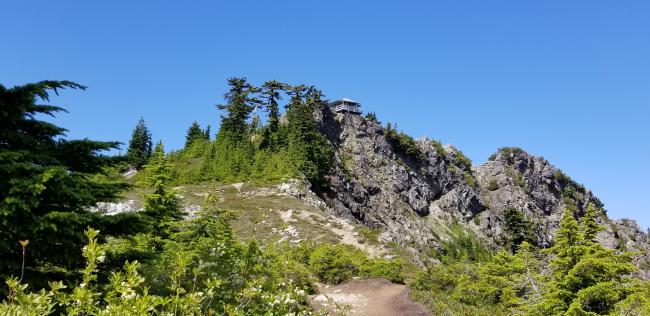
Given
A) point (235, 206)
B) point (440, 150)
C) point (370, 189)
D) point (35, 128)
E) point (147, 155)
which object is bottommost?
point (35, 128)

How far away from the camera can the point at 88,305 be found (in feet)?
15.0

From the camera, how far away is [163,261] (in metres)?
11.0

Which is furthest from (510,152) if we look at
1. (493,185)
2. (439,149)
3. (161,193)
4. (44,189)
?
(44,189)

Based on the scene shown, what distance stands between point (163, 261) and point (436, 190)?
3442 inches

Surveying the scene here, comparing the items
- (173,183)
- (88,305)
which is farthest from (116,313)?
(173,183)

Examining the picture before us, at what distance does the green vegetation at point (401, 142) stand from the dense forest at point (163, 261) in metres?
56.4

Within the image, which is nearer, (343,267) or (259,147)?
(343,267)

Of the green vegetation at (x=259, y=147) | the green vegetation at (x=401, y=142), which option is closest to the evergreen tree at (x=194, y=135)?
the green vegetation at (x=259, y=147)

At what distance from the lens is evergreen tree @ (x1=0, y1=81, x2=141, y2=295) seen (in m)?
7.27

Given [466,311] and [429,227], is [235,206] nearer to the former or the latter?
[466,311]

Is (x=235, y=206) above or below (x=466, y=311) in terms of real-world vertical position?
above

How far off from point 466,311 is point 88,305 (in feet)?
57.5

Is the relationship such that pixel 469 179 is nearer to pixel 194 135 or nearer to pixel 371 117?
pixel 371 117

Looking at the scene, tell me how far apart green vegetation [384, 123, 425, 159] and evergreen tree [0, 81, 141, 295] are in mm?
79029
